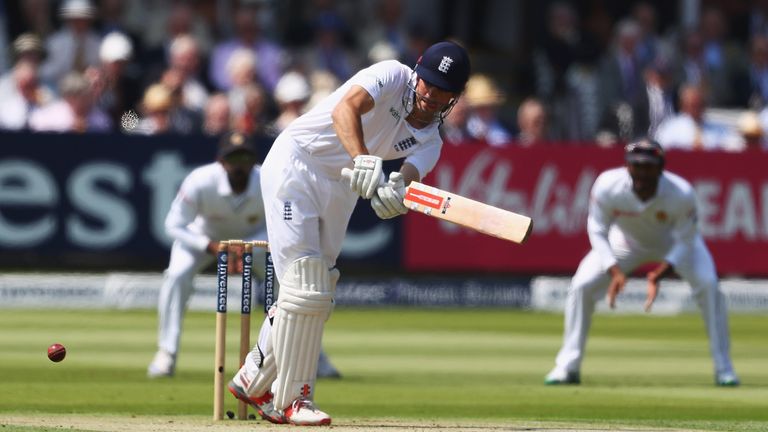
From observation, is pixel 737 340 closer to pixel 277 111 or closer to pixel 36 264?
pixel 277 111

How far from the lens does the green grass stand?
7801 mm

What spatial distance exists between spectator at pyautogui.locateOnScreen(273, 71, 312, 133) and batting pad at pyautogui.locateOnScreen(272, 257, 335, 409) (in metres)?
7.64

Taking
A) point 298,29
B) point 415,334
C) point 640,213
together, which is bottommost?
point 415,334

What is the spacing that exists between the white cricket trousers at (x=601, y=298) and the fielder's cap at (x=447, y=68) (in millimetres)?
3230

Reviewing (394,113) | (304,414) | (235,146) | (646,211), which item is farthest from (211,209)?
(304,414)

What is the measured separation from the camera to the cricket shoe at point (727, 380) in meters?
9.33

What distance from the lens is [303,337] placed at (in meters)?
6.58

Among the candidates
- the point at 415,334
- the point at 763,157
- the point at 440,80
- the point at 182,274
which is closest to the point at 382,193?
the point at 440,80

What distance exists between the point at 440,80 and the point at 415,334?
20.1 ft

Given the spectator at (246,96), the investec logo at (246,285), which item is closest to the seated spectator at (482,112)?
the spectator at (246,96)

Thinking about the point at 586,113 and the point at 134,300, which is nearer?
the point at 134,300

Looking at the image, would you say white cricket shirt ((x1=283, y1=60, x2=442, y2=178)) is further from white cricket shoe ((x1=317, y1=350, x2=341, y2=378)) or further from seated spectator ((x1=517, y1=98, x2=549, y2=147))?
seated spectator ((x1=517, y1=98, x2=549, y2=147))

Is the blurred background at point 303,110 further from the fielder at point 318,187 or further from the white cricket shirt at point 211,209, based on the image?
the fielder at point 318,187

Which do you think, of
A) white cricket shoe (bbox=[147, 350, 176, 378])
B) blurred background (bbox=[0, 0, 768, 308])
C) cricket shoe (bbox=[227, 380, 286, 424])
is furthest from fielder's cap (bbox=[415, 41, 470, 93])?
blurred background (bbox=[0, 0, 768, 308])
